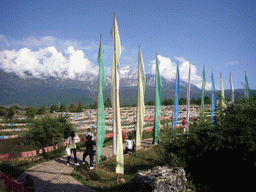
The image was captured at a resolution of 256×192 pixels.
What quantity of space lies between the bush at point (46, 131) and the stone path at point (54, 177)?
231cm

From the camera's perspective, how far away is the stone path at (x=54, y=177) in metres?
7.70

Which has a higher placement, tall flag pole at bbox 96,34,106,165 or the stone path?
tall flag pole at bbox 96,34,106,165

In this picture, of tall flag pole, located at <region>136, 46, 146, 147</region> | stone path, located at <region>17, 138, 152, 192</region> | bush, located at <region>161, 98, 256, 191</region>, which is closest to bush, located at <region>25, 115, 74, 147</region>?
stone path, located at <region>17, 138, 152, 192</region>

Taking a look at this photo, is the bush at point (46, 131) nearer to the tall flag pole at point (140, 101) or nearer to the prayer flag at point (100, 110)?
the prayer flag at point (100, 110)

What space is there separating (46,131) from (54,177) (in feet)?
16.6

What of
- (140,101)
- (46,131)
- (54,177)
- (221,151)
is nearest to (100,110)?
(54,177)

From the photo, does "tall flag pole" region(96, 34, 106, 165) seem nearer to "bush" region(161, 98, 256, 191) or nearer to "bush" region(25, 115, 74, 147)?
"bush" region(161, 98, 256, 191)

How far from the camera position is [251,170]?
20.2ft

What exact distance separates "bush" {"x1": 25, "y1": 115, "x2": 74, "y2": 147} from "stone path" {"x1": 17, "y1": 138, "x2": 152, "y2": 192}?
7.58 ft

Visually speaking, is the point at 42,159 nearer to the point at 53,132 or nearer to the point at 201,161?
the point at 53,132

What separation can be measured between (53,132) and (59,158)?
2.12 metres

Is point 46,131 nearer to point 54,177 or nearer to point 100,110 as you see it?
point 54,177

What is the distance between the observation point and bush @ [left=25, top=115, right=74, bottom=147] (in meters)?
12.8

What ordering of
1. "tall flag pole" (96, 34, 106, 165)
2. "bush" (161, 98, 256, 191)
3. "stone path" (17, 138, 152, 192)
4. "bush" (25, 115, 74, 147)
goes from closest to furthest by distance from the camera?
"bush" (161, 98, 256, 191) < "stone path" (17, 138, 152, 192) < "tall flag pole" (96, 34, 106, 165) < "bush" (25, 115, 74, 147)
